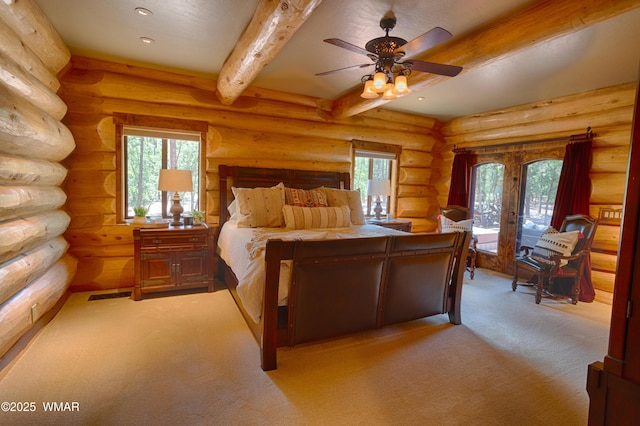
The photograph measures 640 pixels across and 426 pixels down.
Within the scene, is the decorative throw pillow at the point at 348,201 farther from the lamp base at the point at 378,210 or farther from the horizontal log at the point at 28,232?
the horizontal log at the point at 28,232

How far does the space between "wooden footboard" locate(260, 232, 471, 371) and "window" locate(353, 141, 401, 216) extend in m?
2.62

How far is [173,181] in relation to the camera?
362cm

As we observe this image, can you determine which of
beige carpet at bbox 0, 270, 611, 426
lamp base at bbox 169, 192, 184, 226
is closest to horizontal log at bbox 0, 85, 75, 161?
lamp base at bbox 169, 192, 184, 226

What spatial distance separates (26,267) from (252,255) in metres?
1.75

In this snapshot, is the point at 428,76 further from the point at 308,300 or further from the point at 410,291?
the point at 308,300

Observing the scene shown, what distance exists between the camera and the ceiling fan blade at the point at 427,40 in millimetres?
2057

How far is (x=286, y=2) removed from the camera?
1928 millimetres

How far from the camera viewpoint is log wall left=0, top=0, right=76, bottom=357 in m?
2.17

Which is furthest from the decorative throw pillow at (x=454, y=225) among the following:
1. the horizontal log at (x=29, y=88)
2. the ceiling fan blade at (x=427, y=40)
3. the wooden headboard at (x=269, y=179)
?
the horizontal log at (x=29, y=88)

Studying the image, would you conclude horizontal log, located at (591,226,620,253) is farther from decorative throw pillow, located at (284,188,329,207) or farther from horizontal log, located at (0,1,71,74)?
horizontal log, located at (0,1,71,74)

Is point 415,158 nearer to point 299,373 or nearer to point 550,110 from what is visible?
point 550,110

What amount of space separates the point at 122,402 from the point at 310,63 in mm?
3380

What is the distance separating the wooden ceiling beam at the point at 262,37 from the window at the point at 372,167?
254 cm

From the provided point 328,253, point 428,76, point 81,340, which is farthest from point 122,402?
point 428,76
